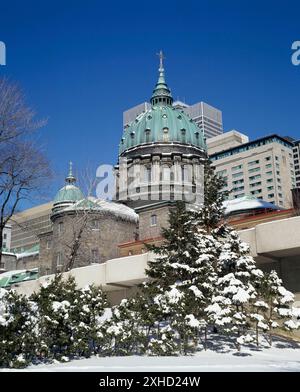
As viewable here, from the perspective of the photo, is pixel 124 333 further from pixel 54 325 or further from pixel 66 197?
pixel 66 197

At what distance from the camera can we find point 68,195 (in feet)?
203

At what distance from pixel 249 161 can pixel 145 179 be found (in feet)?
217

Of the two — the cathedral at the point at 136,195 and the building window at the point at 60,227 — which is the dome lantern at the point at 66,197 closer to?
the cathedral at the point at 136,195

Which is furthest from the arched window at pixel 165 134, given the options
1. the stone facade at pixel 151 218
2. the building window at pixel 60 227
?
the building window at pixel 60 227

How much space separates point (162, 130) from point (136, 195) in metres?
10.9

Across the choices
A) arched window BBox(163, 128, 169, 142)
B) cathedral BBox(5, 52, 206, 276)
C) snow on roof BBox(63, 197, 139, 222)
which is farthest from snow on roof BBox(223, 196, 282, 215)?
arched window BBox(163, 128, 169, 142)

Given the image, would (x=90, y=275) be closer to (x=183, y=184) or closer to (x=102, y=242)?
(x=102, y=242)

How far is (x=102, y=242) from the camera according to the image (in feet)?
159

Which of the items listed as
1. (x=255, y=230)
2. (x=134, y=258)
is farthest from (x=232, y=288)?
(x=134, y=258)

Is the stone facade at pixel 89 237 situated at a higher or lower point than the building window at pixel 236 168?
lower

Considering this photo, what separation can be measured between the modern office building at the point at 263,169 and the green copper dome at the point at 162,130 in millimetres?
49190

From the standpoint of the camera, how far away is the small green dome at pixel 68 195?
201 feet
